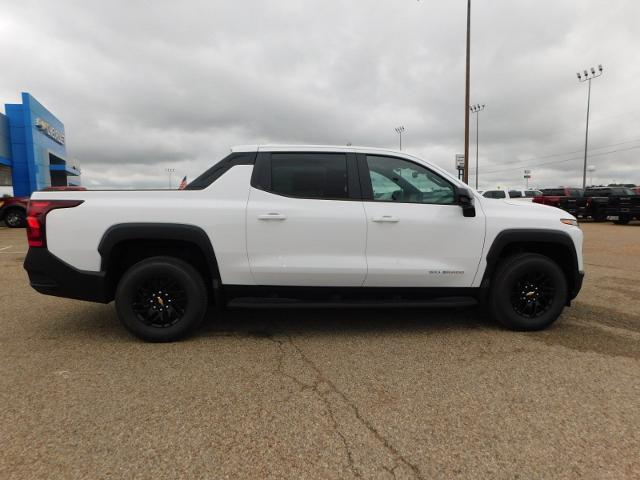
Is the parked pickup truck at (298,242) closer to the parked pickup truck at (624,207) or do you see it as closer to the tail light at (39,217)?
the tail light at (39,217)

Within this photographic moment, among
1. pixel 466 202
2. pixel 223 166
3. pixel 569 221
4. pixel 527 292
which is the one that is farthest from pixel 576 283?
pixel 223 166

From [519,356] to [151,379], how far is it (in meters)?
2.89

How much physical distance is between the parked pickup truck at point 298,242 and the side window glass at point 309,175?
0.01 metres

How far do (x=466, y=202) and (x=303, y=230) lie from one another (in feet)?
4.97

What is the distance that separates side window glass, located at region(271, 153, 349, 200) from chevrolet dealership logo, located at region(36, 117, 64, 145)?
3392 centimetres

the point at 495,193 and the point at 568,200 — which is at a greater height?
the point at 495,193

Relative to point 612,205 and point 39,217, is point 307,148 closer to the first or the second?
point 39,217

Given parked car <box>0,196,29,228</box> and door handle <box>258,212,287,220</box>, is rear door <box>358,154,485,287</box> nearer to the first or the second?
door handle <box>258,212,287,220</box>

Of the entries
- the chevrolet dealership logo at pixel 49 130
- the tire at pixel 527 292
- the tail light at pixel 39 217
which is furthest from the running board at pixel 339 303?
the chevrolet dealership logo at pixel 49 130

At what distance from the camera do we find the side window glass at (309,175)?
12.3ft

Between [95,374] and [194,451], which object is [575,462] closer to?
[194,451]

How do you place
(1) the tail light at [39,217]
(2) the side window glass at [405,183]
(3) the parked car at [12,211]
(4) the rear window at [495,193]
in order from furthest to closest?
(4) the rear window at [495,193] → (3) the parked car at [12,211] → (2) the side window glass at [405,183] → (1) the tail light at [39,217]

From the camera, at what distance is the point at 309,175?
3816 mm

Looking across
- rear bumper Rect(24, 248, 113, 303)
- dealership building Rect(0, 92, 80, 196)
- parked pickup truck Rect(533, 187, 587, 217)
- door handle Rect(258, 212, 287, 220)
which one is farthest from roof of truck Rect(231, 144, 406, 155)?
dealership building Rect(0, 92, 80, 196)
